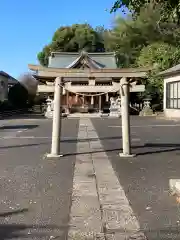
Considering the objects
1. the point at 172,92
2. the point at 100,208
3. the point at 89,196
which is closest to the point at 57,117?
the point at 89,196

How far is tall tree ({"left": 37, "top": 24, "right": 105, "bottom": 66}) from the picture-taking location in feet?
212

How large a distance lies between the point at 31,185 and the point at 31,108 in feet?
169

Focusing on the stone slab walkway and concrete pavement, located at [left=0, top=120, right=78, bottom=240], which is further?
concrete pavement, located at [left=0, top=120, right=78, bottom=240]

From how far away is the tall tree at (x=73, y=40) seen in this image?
64.7 meters

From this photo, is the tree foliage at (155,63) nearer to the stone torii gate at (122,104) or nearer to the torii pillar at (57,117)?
the stone torii gate at (122,104)

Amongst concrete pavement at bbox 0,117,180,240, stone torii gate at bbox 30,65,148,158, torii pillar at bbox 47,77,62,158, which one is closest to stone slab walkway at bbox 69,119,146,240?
concrete pavement at bbox 0,117,180,240

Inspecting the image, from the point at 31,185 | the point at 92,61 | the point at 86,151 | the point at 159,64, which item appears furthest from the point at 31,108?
the point at 31,185

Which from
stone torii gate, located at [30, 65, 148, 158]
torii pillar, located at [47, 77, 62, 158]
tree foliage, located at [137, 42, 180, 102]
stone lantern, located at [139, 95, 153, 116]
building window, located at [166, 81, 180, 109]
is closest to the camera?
stone torii gate, located at [30, 65, 148, 158]

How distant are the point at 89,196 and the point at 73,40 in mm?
59719

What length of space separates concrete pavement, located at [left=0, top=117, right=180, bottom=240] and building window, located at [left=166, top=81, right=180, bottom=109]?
74.2 feet

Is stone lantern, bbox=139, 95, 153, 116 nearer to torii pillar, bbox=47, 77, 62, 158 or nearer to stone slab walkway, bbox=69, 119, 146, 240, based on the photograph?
torii pillar, bbox=47, 77, 62, 158

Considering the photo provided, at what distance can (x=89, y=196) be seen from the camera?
676cm

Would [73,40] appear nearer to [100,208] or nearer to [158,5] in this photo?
[158,5]

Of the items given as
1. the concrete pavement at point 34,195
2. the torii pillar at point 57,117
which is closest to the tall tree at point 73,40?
the torii pillar at point 57,117
